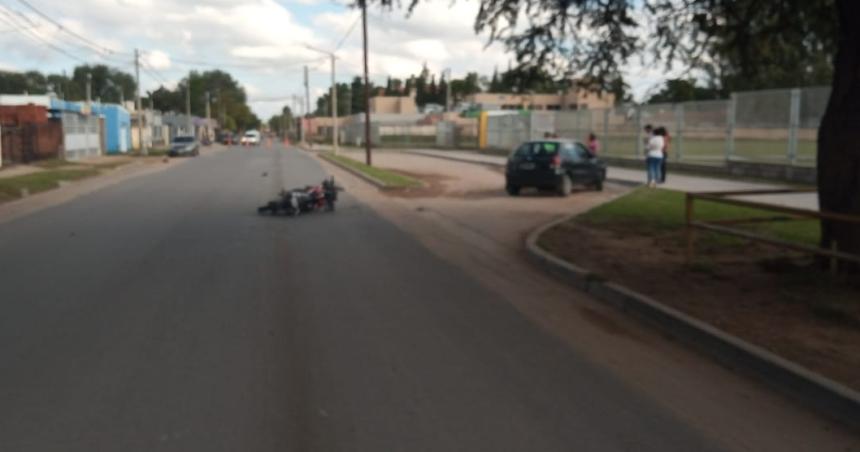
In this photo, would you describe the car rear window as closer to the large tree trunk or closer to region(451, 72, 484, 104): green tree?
the large tree trunk

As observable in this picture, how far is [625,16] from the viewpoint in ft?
37.7

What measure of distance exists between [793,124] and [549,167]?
295 inches

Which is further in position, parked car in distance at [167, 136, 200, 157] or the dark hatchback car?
parked car in distance at [167, 136, 200, 157]

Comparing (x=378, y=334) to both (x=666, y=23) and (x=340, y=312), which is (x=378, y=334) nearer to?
(x=340, y=312)

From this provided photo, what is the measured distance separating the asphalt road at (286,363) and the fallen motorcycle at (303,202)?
4966 mm

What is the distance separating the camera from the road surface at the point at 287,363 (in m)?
4.46

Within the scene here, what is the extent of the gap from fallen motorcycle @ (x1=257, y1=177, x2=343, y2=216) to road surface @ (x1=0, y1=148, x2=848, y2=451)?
16.3 feet

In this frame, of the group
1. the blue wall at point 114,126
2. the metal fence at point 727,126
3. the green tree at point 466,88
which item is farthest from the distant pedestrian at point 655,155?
the green tree at point 466,88

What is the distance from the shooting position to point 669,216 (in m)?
14.1

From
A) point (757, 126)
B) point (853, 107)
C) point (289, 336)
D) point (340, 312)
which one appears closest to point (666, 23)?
point (853, 107)

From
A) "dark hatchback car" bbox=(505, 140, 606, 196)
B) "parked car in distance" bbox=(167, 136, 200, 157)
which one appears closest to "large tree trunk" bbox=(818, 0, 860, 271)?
"dark hatchback car" bbox=(505, 140, 606, 196)

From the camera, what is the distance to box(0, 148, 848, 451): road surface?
4.46m

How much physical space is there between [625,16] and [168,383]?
8550 millimetres

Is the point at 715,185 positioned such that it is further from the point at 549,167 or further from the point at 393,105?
the point at 393,105
